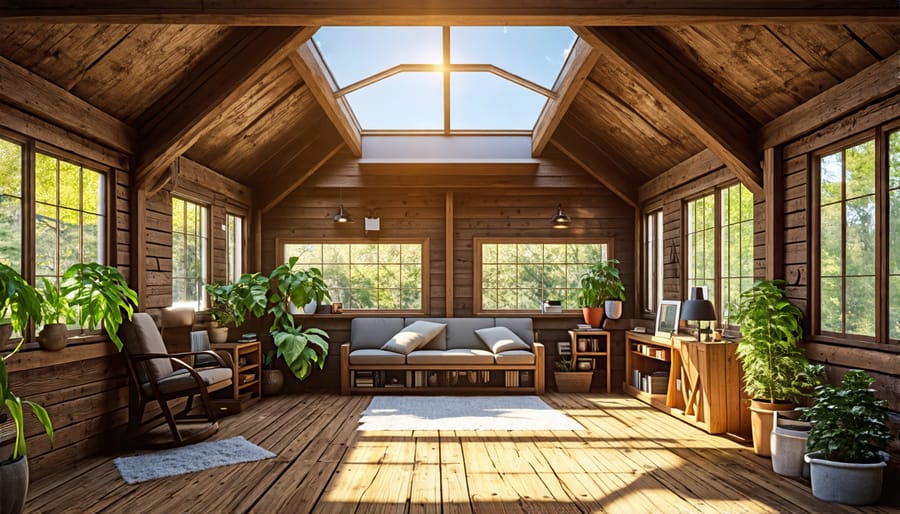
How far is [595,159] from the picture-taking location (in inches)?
315

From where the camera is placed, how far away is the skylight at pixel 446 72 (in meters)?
6.16

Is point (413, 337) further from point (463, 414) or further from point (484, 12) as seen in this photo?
point (484, 12)

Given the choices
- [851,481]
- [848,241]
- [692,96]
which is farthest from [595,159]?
[851,481]

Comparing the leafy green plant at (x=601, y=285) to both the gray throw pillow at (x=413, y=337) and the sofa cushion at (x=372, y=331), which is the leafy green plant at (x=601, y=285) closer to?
the gray throw pillow at (x=413, y=337)

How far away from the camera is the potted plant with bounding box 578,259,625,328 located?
25.9ft

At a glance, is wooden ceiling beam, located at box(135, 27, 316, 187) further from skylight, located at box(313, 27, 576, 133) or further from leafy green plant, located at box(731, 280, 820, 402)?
leafy green plant, located at box(731, 280, 820, 402)

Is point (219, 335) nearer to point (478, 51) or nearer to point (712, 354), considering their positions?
point (478, 51)

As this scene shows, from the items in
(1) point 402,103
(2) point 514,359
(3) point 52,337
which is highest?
(1) point 402,103

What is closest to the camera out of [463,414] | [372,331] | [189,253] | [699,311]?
[699,311]

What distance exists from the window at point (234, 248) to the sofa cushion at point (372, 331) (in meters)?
1.55

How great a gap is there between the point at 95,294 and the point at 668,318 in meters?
5.20

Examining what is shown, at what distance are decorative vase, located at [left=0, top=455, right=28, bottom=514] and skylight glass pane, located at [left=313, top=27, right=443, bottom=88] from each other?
13.3 feet

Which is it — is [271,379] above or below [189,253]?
below

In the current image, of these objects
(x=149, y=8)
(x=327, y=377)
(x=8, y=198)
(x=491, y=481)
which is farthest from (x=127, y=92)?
(x=327, y=377)
